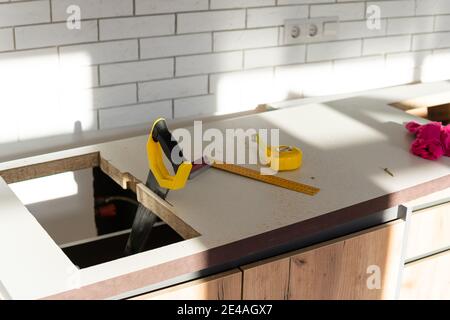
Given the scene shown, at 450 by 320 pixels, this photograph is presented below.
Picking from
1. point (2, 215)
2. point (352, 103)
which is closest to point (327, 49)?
point (352, 103)

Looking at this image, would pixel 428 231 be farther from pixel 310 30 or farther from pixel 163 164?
pixel 310 30

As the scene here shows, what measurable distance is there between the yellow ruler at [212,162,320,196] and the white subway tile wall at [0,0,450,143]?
0.69 m

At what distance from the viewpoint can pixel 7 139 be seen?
265 cm

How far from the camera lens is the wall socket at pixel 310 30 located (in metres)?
3.13

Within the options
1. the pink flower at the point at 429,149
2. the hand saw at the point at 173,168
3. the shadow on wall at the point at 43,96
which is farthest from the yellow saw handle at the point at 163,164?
the pink flower at the point at 429,149

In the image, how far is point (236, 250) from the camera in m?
1.88

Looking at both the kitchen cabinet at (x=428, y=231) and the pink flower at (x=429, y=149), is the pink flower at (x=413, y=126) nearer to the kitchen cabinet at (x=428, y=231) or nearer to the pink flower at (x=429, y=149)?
the pink flower at (x=429, y=149)

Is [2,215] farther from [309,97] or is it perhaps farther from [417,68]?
[417,68]

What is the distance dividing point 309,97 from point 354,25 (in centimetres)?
39

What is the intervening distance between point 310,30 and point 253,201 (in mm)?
1310

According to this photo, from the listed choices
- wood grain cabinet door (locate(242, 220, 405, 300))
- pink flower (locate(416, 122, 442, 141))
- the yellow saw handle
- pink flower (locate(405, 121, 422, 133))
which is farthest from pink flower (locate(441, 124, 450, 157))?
the yellow saw handle

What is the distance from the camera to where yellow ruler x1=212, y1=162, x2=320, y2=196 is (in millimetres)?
2180

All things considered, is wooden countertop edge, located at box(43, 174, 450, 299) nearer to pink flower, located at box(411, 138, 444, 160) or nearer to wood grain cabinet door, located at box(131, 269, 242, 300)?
wood grain cabinet door, located at box(131, 269, 242, 300)

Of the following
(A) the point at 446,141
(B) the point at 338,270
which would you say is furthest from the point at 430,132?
(B) the point at 338,270
